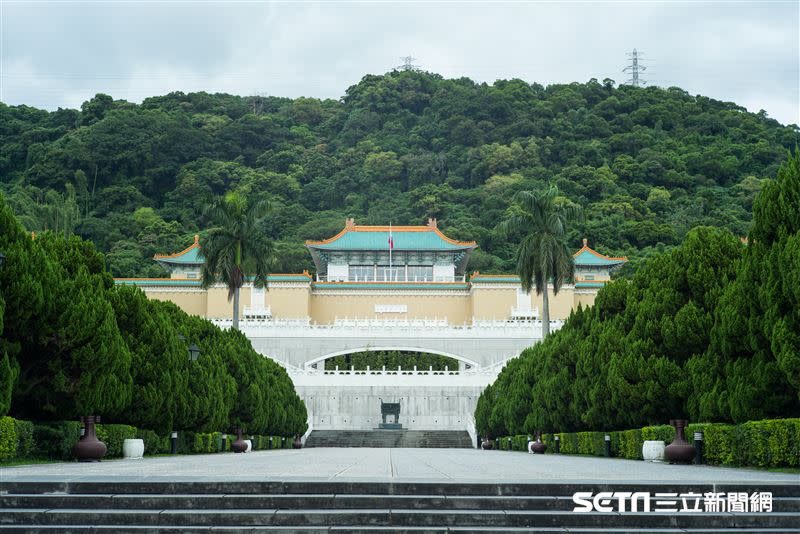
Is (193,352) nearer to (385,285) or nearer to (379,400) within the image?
(379,400)

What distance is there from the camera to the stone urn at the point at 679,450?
18000 millimetres

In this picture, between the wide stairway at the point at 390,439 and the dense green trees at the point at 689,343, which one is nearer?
the dense green trees at the point at 689,343

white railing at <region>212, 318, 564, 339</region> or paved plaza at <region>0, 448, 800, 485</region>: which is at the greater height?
white railing at <region>212, 318, 564, 339</region>

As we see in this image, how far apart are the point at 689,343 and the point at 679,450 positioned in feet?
10.7

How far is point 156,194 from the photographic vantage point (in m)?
94.2

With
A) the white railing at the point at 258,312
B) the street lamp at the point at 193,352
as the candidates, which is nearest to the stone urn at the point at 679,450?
the street lamp at the point at 193,352

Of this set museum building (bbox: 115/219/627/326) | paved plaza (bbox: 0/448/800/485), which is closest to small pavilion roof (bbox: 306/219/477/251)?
museum building (bbox: 115/219/627/326)

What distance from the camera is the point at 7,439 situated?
15.5m

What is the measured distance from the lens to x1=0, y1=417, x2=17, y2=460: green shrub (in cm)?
1542

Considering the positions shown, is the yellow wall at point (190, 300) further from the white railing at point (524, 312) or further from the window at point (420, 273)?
the white railing at point (524, 312)

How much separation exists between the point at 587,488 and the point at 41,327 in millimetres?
11331

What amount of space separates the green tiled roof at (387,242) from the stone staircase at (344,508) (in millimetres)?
56817

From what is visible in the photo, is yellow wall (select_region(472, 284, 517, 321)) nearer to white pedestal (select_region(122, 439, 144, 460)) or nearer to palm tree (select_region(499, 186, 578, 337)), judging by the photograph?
palm tree (select_region(499, 186, 578, 337))

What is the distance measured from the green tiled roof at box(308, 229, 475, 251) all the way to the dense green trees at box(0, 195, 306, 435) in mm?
38799
